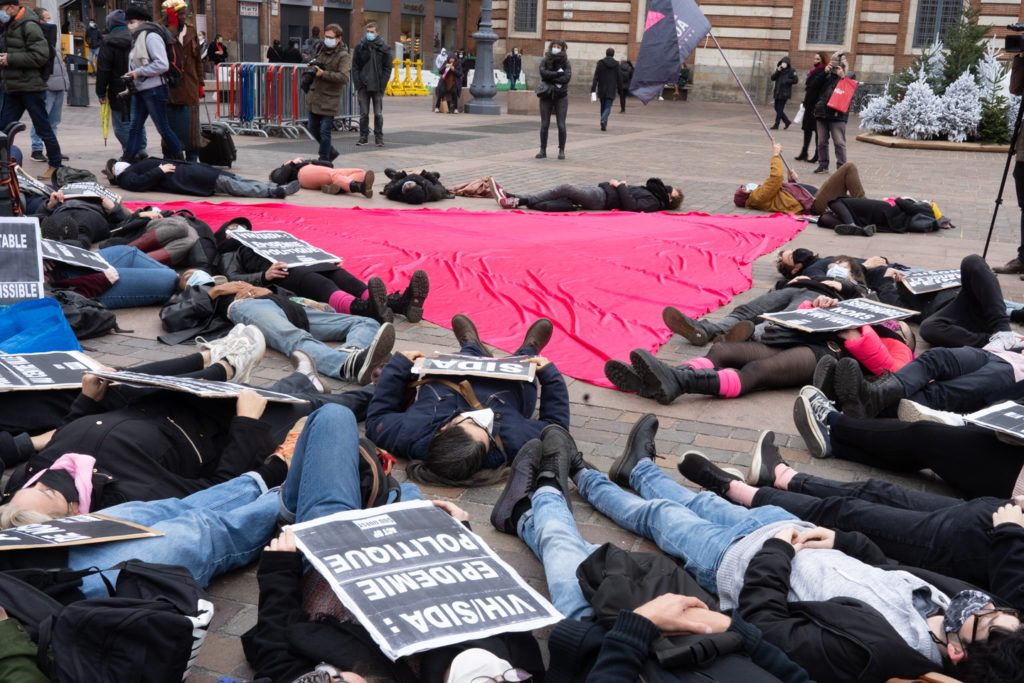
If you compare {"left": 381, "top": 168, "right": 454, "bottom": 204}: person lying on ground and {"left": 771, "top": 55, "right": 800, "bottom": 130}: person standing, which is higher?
{"left": 771, "top": 55, "right": 800, "bottom": 130}: person standing

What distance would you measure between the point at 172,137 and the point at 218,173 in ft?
4.98

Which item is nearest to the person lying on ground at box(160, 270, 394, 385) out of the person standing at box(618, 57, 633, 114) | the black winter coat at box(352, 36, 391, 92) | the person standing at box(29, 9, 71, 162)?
the person standing at box(29, 9, 71, 162)

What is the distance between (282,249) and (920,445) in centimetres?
457

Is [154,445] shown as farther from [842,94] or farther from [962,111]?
[962,111]

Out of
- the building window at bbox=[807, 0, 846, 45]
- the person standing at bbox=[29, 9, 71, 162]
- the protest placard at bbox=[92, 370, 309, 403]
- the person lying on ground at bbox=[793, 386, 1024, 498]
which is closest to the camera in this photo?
the protest placard at bbox=[92, 370, 309, 403]

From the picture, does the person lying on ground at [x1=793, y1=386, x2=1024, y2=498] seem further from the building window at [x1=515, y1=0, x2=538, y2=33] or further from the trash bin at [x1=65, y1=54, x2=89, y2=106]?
the building window at [x1=515, y1=0, x2=538, y2=33]

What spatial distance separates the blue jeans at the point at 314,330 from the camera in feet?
19.7

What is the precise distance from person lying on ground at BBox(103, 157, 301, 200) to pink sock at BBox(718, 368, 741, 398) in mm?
7011

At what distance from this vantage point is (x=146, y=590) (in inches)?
116

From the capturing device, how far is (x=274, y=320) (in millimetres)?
6289

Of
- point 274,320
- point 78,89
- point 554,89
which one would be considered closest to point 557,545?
point 274,320

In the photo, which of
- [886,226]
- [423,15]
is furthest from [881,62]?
[886,226]

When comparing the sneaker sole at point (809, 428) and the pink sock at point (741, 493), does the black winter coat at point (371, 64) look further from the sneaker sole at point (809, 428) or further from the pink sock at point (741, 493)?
the pink sock at point (741, 493)

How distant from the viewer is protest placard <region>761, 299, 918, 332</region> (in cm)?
584
